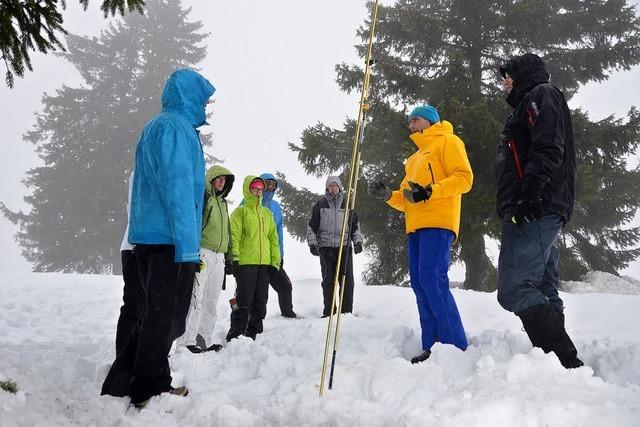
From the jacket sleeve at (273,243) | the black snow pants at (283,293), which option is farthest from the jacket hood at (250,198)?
the black snow pants at (283,293)

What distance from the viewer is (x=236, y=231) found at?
20.2 ft

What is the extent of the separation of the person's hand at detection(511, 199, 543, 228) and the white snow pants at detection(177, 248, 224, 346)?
10.9 feet

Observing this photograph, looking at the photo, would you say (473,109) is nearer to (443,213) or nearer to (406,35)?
(406,35)

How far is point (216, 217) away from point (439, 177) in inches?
102

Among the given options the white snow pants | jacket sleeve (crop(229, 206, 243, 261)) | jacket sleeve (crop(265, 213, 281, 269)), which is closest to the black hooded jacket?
the white snow pants

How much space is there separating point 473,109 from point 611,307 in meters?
5.25

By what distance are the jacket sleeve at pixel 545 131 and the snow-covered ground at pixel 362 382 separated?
4.01 feet

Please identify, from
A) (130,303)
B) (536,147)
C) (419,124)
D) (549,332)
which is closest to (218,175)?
(130,303)

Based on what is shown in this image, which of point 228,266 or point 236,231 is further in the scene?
point 236,231

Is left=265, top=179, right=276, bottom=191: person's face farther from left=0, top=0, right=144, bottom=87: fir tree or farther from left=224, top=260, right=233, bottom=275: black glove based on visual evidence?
left=0, top=0, right=144, bottom=87: fir tree

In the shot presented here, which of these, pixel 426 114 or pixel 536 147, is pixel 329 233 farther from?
pixel 536 147

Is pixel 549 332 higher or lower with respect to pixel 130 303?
higher

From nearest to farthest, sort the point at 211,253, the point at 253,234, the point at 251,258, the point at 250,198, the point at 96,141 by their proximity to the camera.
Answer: the point at 211,253 → the point at 251,258 → the point at 253,234 → the point at 250,198 → the point at 96,141

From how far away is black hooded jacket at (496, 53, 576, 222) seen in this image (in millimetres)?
3139
